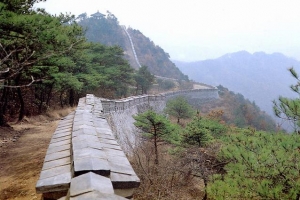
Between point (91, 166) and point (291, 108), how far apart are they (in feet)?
15.1

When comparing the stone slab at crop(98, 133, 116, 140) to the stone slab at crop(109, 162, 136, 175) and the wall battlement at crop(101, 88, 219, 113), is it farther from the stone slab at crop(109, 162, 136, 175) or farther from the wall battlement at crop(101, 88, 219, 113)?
the wall battlement at crop(101, 88, 219, 113)

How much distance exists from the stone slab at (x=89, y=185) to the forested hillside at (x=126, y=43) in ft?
210

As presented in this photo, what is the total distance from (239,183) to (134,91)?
33.4m

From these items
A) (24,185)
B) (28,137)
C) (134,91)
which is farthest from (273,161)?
(134,91)

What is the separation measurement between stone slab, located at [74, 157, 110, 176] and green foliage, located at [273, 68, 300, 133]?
4424mm

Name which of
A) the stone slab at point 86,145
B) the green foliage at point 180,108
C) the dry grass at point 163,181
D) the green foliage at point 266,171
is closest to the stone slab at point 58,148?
the stone slab at point 86,145

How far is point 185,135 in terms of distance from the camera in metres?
11.3

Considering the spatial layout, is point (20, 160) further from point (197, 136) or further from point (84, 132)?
point (197, 136)

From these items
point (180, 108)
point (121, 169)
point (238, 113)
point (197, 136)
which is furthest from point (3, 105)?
point (238, 113)

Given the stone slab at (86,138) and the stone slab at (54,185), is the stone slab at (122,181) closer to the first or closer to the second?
the stone slab at (54,185)

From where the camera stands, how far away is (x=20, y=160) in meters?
6.51

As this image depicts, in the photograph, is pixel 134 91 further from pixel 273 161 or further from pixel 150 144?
pixel 273 161

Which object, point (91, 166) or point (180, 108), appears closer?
point (91, 166)

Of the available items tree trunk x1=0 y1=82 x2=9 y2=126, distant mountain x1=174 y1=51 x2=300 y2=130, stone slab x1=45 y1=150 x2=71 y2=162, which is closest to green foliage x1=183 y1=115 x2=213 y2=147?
tree trunk x1=0 y1=82 x2=9 y2=126
